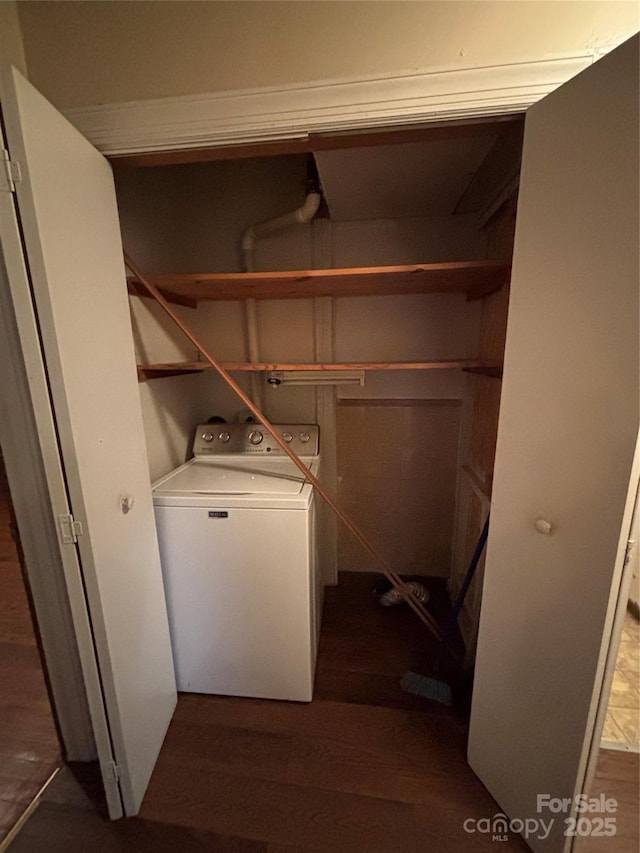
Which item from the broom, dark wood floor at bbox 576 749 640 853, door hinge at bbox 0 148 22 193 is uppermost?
door hinge at bbox 0 148 22 193

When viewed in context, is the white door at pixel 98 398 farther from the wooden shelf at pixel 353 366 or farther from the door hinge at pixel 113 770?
the wooden shelf at pixel 353 366

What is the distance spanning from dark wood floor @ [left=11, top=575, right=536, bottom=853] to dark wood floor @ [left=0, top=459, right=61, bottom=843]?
0.08 m

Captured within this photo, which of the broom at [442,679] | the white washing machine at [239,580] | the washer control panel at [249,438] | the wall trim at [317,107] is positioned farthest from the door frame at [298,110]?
the washer control panel at [249,438]

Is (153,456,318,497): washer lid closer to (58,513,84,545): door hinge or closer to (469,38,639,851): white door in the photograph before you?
(58,513,84,545): door hinge

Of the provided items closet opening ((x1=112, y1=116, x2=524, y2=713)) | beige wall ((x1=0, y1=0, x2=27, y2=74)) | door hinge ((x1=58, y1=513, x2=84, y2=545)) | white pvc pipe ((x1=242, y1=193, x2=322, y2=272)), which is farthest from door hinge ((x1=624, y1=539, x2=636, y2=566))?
beige wall ((x1=0, y1=0, x2=27, y2=74))

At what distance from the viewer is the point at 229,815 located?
1.16 meters

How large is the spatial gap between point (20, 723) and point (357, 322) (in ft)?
7.59

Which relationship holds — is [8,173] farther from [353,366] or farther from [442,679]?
[442,679]

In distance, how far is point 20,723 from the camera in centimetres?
140

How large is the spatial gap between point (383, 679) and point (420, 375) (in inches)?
59.9

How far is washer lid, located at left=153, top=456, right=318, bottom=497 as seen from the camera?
1426 mm

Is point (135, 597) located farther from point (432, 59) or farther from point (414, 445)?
point (432, 59)

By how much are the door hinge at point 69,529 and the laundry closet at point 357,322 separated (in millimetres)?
654

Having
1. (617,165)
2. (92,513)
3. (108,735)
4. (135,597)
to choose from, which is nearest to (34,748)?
(108,735)
